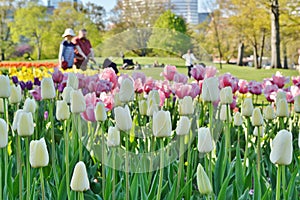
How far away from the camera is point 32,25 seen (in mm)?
32781

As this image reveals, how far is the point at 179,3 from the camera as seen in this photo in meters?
3.76

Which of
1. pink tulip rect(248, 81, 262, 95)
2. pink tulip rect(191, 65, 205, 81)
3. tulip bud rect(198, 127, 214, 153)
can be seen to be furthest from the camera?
pink tulip rect(248, 81, 262, 95)

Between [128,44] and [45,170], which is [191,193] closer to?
[45,170]

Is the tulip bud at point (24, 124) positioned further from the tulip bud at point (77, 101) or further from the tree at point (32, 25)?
the tree at point (32, 25)

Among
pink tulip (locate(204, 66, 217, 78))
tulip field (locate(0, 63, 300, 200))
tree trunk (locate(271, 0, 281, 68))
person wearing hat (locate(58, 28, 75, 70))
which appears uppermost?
tree trunk (locate(271, 0, 281, 68))

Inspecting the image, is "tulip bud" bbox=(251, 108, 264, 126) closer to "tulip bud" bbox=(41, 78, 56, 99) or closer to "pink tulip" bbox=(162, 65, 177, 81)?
"tulip bud" bbox=(41, 78, 56, 99)

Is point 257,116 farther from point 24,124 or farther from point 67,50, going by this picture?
point 67,50

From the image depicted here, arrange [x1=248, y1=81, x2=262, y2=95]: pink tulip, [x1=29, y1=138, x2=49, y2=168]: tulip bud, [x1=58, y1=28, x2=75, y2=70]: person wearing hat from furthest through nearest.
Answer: [x1=58, y1=28, x2=75, y2=70]: person wearing hat → [x1=248, y1=81, x2=262, y2=95]: pink tulip → [x1=29, y1=138, x2=49, y2=168]: tulip bud

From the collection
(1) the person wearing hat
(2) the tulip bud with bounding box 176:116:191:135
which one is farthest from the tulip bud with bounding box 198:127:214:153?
(1) the person wearing hat

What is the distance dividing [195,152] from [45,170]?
2.03 ft

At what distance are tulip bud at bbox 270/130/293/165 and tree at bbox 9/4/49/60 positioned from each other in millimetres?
32230

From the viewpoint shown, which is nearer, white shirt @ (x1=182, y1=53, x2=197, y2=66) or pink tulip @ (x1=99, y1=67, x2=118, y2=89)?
pink tulip @ (x1=99, y1=67, x2=118, y2=89)

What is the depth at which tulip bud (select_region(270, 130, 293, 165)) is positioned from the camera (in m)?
1.02

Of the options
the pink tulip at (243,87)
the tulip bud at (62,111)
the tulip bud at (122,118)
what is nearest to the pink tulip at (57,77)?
the pink tulip at (243,87)
